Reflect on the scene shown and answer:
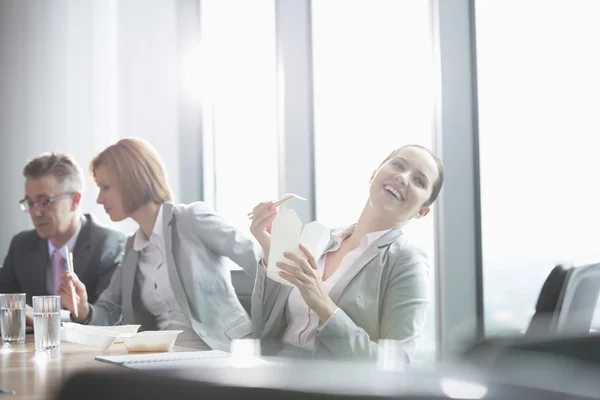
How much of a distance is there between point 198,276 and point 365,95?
61.0 inches

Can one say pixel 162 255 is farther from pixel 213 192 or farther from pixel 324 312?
pixel 213 192

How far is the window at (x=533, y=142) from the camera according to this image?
9.48 ft

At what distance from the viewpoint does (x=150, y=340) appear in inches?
71.9

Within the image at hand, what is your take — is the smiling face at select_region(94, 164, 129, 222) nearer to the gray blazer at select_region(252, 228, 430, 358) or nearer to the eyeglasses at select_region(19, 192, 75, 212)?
the eyeglasses at select_region(19, 192, 75, 212)

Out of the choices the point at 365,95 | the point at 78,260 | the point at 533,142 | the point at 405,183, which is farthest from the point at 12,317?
the point at 365,95

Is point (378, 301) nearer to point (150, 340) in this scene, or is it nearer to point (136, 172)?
point (150, 340)

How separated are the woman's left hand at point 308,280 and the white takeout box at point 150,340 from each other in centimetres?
35

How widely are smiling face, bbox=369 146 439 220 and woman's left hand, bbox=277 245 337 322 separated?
1.15ft

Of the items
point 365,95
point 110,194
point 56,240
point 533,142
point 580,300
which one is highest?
point 365,95

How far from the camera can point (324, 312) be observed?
2047mm

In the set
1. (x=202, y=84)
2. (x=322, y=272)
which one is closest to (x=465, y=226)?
(x=322, y=272)

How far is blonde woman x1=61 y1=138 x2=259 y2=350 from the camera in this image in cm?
282

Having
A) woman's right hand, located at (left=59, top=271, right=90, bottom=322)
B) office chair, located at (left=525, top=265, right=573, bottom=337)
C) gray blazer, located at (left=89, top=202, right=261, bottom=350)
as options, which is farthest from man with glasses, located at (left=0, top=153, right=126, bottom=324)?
office chair, located at (left=525, top=265, right=573, bottom=337)

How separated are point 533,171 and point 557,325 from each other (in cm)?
184
